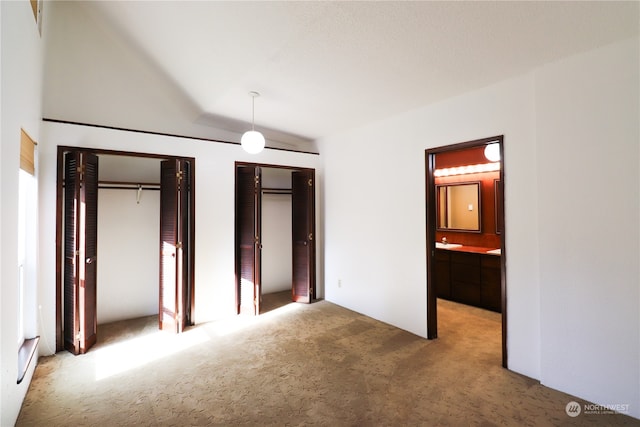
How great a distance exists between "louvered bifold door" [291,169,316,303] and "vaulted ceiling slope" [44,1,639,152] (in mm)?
788

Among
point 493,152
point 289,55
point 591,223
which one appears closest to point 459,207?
point 493,152

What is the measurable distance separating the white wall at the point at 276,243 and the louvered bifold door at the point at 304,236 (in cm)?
49

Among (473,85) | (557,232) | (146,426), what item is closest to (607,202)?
(557,232)

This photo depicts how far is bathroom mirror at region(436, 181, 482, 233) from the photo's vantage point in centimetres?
459

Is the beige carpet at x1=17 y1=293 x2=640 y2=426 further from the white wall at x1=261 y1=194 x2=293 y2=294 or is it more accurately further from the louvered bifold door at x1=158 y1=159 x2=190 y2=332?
the white wall at x1=261 y1=194 x2=293 y2=294

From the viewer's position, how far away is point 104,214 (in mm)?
3637

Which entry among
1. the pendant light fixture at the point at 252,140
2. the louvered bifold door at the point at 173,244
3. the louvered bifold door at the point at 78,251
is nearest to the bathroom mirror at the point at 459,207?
the pendant light fixture at the point at 252,140

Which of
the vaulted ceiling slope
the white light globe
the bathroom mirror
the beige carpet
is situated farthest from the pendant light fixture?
the bathroom mirror

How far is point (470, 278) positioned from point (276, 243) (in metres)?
3.00

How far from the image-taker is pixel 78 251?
2.89 meters

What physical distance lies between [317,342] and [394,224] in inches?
62.8

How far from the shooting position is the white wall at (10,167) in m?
1.64

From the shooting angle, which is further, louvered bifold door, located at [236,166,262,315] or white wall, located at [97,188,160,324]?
louvered bifold door, located at [236,166,262,315]

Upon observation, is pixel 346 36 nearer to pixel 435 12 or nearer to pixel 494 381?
pixel 435 12
